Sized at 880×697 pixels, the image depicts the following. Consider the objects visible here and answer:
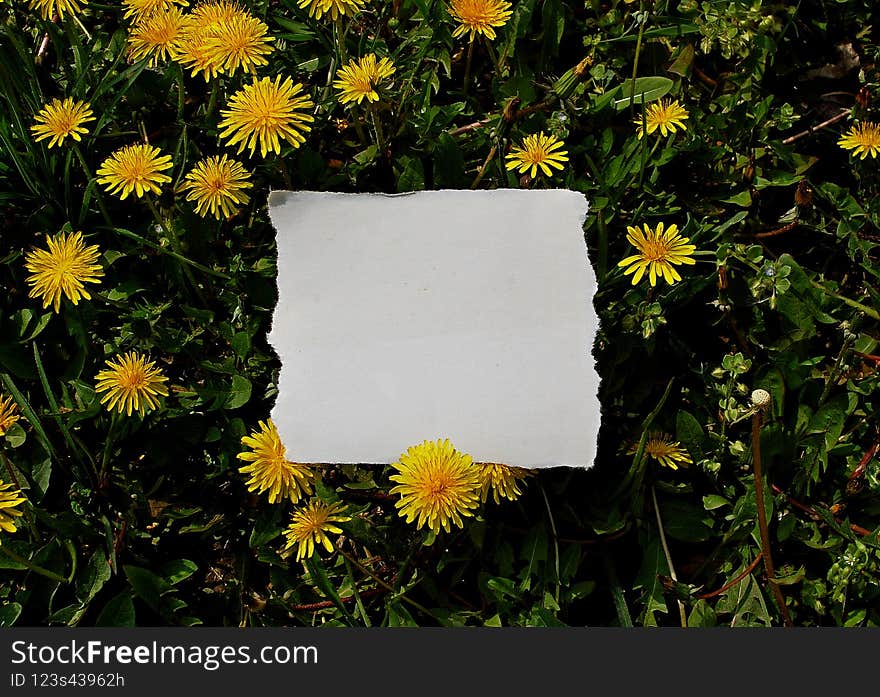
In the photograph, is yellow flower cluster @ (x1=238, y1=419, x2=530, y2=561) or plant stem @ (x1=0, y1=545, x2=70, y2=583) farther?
plant stem @ (x1=0, y1=545, x2=70, y2=583)

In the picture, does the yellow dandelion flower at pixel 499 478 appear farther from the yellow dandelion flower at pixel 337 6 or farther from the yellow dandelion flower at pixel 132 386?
the yellow dandelion flower at pixel 337 6

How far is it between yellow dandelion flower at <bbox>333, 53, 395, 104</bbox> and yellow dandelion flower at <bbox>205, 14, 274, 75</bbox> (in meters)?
0.17

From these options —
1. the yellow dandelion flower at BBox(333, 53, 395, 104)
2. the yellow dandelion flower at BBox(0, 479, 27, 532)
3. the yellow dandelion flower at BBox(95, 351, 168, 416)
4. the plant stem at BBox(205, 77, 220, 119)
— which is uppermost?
the plant stem at BBox(205, 77, 220, 119)

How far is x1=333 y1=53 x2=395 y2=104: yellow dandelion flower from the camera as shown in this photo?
1770 millimetres

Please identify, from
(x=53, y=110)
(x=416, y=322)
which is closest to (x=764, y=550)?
(x=416, y=322)

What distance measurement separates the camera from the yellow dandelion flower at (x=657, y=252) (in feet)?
5.63

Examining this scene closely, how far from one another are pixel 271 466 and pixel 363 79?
811mm

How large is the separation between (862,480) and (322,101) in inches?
58.1

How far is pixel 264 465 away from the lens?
164 centimetres

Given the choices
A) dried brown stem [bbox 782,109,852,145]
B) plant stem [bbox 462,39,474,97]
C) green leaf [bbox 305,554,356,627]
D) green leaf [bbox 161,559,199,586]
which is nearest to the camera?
green leaf [bbox 305,554,356,627]

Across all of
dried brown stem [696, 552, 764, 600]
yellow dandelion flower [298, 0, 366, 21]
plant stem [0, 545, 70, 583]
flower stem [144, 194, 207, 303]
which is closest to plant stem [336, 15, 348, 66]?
yellow dandelion flower [298, 0, 366, 21]

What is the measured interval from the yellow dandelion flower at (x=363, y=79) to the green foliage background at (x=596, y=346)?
11 centimetres

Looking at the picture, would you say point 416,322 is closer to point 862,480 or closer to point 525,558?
point 525,558

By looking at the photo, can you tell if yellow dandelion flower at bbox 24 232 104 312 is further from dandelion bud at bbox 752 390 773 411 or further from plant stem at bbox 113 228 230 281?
dandelion bud at bbox 752 390 773 411
